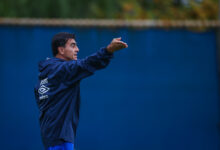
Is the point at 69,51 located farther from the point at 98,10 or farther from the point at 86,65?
the point at 98,10

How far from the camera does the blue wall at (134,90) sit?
17.3ft

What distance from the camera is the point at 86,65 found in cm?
265

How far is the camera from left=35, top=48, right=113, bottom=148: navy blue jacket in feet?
9.23

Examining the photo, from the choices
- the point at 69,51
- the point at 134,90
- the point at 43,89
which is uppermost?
the point at 69,51

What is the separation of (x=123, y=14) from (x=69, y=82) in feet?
11.1

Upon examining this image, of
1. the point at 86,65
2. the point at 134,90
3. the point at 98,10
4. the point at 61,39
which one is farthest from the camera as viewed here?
the point at 98,10

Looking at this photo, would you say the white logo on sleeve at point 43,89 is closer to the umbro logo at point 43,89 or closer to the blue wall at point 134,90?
the umbro logo at point 43,89

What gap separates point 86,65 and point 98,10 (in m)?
3.69

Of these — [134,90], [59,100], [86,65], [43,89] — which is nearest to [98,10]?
[134,90]

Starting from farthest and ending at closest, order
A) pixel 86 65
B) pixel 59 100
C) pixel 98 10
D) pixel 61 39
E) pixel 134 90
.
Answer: pixel 98 10 → pixel 134 90 → pixel 61 39 → pixel 59 100 → pixel 86 65

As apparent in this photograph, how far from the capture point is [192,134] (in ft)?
17.6

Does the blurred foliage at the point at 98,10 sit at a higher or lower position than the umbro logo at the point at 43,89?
higher

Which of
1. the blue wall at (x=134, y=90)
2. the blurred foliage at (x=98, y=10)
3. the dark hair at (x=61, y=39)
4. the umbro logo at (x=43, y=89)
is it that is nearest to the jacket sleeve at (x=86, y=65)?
the umbro logo at (x=43, y=89)

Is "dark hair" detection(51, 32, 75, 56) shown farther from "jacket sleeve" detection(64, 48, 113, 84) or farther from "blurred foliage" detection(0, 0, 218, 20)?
"blurred foliage" detection(0, 0, 218, 20)
